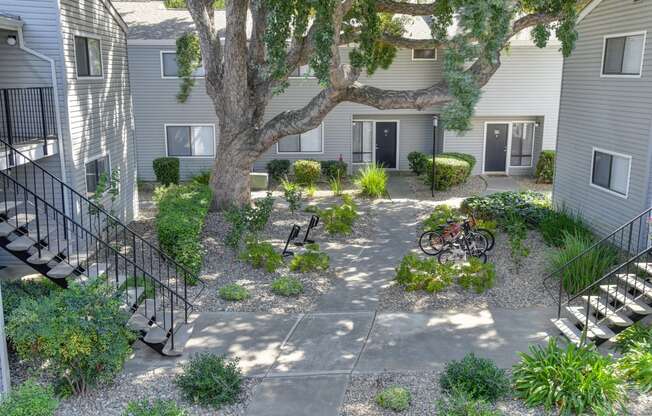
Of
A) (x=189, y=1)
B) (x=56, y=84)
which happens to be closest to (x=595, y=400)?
(x=56, y=84)

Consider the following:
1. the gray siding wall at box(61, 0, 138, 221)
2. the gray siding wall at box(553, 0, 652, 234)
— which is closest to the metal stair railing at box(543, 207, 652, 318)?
the gray siding wall at box(553, 0, 652, 234)

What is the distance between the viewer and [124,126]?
16797mm

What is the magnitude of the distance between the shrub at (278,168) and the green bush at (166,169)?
3361 millimetres

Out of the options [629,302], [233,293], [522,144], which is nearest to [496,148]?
[522,144]

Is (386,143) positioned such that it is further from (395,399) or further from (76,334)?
(76,334)

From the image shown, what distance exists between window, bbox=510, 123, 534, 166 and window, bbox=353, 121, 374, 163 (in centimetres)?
557

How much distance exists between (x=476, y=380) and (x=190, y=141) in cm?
1729

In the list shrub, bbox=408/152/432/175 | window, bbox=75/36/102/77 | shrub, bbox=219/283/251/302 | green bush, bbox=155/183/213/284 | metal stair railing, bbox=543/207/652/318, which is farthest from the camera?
shrub, bbox=408/152/432/175

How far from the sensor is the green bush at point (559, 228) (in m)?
13.8

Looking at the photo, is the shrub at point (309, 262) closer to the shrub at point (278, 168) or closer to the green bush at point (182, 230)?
the green bush at point (182, 230)

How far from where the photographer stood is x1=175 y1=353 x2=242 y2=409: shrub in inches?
290

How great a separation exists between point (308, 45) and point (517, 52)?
10964mm

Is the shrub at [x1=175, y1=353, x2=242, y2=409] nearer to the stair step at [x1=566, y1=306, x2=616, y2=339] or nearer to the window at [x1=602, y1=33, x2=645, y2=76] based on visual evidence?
the stair step at [x1=566, y1=306, x2=616, y2=339]

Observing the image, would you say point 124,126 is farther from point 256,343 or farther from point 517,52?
point 517,52
